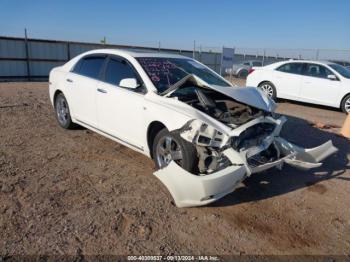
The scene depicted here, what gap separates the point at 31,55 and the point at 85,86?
13.4 m

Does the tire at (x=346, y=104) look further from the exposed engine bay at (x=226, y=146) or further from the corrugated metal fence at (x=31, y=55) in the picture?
the corrugated metal fence at (x=31, y=55)

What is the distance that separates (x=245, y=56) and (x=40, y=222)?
3056 centimetres

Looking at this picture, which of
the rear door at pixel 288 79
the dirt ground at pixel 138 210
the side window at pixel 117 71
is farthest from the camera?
the rear door at pixel 288 79

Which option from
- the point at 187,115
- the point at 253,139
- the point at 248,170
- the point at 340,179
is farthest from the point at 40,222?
the point at 340,179

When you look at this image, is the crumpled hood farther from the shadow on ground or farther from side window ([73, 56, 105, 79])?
side window ([73, 56, 105, 79])

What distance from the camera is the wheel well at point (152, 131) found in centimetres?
450

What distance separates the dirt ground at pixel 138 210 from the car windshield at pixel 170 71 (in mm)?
1263

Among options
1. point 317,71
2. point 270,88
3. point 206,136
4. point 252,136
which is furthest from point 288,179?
point 270,88

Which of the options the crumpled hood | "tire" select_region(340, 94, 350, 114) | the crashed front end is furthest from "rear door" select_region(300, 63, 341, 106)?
the crashed front end

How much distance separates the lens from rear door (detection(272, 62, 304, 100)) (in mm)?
11703

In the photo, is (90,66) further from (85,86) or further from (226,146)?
(226,146)

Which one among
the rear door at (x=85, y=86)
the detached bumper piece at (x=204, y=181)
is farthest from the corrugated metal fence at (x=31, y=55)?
the detached bumper piece at (x=204, y=181)

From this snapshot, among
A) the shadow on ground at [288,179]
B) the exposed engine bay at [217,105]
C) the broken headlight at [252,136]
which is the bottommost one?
the shadow on ground at [288,179]

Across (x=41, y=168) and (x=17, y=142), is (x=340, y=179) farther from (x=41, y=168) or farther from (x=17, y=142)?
(x=17, y=142)
